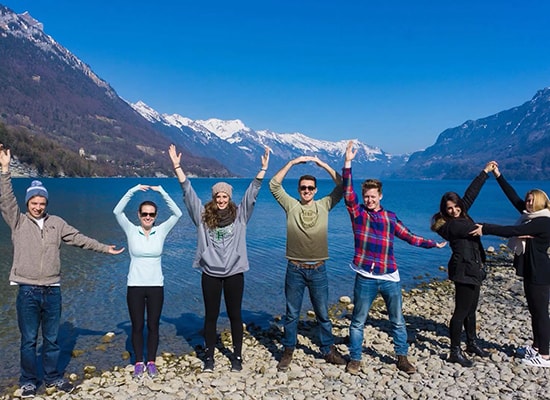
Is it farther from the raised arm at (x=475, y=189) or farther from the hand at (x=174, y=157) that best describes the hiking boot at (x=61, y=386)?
the raised arm at (x=475, y=189)

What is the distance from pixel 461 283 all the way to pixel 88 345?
903 cm

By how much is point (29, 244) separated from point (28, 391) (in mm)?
2652

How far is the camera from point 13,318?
12406mm

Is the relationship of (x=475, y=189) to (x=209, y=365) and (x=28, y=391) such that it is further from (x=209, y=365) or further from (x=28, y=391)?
(x=28, y=391)

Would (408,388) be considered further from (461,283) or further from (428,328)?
(428,328)

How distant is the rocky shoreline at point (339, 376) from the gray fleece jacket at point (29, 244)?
7.20 feet

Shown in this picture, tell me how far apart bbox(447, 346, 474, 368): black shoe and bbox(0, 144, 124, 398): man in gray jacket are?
23.8 ft

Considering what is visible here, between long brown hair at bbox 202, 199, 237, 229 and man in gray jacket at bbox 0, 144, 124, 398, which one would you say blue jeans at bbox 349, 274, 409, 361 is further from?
man in gray jacket at bbox 0, 144, 124, 398

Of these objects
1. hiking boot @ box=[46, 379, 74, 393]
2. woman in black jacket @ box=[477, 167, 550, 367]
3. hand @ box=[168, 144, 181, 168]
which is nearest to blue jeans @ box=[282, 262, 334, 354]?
hand @ box=[168, 144, 181, 168]

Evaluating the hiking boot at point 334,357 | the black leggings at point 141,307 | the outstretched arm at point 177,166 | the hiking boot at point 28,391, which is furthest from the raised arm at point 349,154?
the hiking boot at point 28,391

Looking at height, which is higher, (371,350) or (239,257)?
(239,257)

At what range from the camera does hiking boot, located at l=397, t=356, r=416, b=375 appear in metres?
7.47

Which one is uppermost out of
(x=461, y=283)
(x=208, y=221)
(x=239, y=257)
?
(x=208, y=221)

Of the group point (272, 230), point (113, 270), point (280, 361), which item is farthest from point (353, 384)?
point (272, 230)
